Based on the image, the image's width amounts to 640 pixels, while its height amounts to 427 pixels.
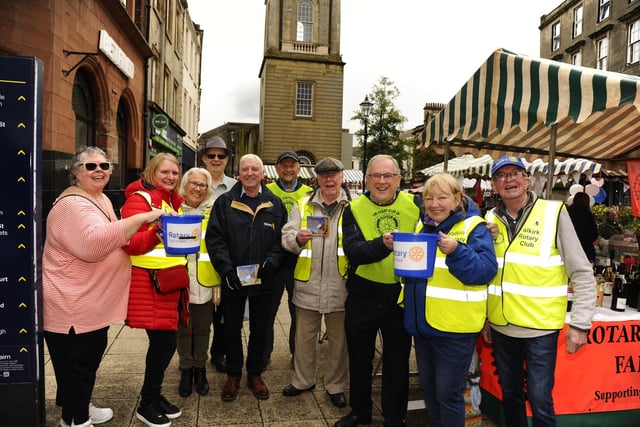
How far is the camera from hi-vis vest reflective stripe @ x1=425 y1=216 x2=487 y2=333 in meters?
2.55

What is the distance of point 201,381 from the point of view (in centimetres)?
395

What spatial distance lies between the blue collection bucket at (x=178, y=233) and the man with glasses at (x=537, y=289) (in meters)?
1.93

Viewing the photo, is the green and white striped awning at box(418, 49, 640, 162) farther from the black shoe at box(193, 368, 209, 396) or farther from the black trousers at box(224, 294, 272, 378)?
the black shoe at box(193, 368, 209, 396)

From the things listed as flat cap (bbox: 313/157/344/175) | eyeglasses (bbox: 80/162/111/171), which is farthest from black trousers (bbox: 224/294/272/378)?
eyeglasses (bbox: 80/162/111/171)

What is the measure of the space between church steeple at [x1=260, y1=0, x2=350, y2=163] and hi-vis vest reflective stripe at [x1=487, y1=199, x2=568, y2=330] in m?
26.5

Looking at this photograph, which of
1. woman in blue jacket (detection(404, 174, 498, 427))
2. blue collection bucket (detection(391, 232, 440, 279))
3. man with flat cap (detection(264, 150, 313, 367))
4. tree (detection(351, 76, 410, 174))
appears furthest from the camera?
tree (detection(351, 76, 410, 174))

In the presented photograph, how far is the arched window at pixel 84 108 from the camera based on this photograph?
30.3ft

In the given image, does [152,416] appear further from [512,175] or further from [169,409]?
[512,175]

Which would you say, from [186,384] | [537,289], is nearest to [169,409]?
[186,384]

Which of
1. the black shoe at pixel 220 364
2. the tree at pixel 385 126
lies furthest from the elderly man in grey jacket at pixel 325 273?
the tree at pixel 385 126

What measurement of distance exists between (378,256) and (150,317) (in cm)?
170

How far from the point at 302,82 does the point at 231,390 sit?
1079 inches

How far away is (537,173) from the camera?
35.8ft

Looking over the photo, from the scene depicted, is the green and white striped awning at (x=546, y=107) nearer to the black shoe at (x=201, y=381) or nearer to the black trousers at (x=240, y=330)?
the black trousers at (x=240, y=330)
